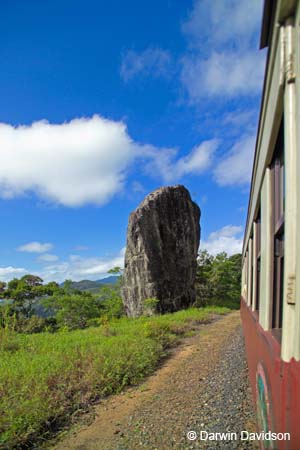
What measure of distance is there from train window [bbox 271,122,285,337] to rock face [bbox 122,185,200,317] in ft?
47.5

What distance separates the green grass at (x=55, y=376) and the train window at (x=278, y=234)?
10.0 feet

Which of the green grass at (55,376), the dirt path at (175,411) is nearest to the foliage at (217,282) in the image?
the green grass at (55,376)

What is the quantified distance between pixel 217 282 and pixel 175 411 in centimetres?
1965

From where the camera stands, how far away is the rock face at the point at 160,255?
16297 mm

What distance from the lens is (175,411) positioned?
361 centimetres

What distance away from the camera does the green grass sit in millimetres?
3295

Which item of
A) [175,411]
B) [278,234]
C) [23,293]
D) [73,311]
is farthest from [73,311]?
[278,234]

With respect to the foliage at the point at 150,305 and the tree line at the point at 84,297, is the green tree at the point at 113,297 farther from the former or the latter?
the foliage at the point at 150,305

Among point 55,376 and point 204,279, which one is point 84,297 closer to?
point 204,279

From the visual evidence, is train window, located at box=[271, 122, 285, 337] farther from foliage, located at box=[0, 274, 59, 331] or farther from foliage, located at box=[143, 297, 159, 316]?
foliage, located at box=[0, 274, 59, 331]

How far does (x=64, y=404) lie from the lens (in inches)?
151

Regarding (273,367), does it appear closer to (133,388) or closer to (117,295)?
(133,388)

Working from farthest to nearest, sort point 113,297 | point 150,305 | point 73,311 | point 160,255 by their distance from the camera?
point 113,297, point 160,255, point 73,311, point 150,305

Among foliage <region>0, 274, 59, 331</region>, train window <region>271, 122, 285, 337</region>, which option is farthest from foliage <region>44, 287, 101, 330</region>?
train window <region>271, 122, 285, 337</region>
